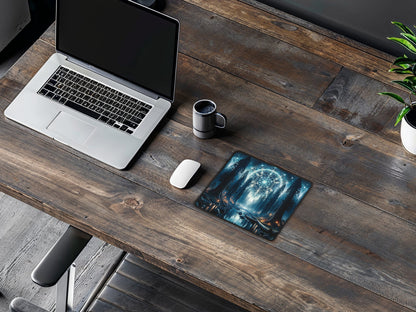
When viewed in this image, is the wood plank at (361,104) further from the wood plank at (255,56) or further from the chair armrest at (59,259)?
the chair armrest at (59,259)

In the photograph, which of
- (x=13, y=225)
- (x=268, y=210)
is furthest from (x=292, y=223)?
(x=13, y=225)

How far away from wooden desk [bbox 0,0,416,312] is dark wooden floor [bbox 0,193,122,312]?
0.69 metres

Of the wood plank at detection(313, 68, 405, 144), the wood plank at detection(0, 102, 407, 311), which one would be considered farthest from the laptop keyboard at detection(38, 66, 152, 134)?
the wood plank at detection(313, 68, 405, 144)

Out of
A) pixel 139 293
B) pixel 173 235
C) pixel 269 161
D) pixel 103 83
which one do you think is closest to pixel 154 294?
pixel 139 293

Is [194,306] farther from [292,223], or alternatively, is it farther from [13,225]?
[13,225]

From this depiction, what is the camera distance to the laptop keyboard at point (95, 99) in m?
1.90

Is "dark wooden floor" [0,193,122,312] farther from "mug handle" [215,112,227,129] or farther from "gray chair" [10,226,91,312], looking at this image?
"mug handle" [215,112,227,129]

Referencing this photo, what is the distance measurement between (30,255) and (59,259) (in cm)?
90

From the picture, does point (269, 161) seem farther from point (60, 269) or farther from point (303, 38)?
point (60, 269)

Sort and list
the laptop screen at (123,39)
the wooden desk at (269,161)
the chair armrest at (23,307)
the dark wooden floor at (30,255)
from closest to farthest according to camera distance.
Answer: the chair armrest at (23,307) → the wooden desk at (269,161) → the laptop screen at (123,39) → the dark wooden floor at (30,255)

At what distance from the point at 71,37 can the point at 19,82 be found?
212 millimetres

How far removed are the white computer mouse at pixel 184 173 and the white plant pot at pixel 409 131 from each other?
1.85ft

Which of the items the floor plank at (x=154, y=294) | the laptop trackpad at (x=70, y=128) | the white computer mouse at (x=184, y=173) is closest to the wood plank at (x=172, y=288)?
the floor plank at (x=154, y=294)

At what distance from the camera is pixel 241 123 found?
193 centimetres
